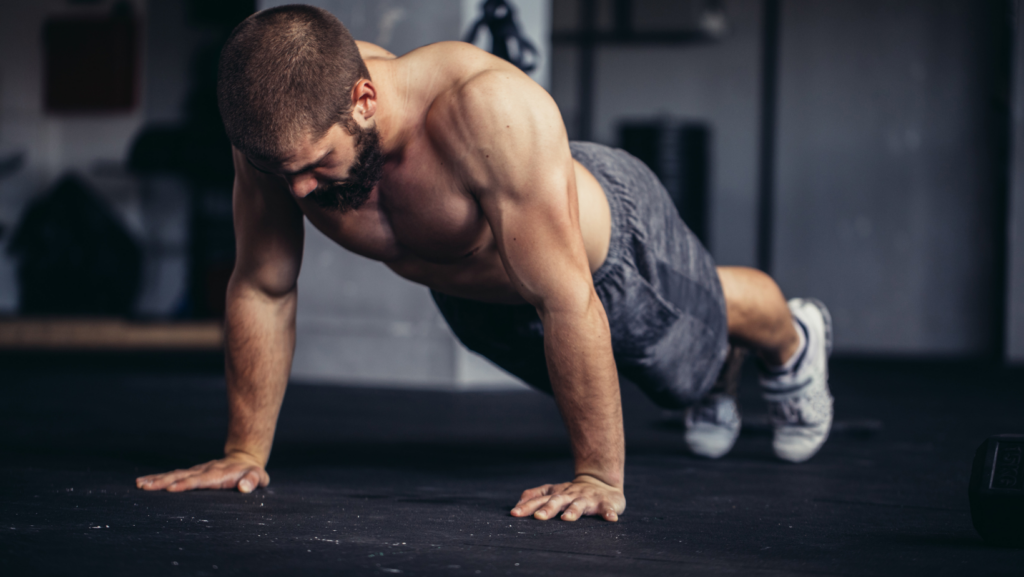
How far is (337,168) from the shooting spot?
120cm

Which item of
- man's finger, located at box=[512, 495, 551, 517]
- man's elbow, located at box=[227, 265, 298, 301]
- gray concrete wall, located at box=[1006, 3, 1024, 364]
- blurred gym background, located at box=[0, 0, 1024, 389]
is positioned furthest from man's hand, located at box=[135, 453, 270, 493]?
gray concrete wall, located at box=[1006, 3, 1024, 364]

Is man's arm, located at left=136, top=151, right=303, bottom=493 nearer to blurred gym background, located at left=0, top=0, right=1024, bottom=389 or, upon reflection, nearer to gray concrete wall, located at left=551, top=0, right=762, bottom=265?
blurred gym background, located at left=0, top=0, right=1024, bottom=389

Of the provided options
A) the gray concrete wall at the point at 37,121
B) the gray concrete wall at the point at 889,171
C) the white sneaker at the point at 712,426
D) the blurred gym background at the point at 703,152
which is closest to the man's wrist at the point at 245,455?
the white sneaker at the point at 712,426

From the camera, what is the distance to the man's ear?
1174mm

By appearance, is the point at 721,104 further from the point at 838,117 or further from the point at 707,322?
the point at 707,322

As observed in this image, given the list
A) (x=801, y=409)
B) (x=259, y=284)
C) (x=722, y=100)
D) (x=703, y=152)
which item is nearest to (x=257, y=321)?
Answer: (x=259, y=284)

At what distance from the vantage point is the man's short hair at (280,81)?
1.10 metres

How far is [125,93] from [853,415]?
4.63 metres

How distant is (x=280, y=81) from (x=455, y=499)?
0.67 metres

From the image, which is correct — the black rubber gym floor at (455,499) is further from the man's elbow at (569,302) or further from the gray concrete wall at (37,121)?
the gray concrete wall at (37,121)

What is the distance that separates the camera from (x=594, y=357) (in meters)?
1.22

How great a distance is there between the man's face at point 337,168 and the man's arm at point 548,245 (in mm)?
103

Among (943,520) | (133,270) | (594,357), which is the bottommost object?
(133,270)

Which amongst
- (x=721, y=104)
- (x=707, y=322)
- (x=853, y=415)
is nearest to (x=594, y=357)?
(x=707, y=322)
